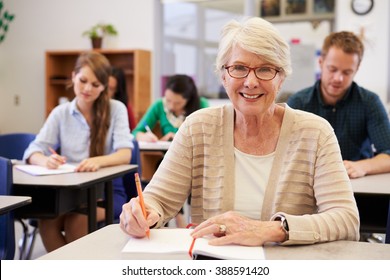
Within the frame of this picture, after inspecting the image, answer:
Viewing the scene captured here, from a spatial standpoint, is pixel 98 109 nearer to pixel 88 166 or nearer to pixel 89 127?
pixel 89 127

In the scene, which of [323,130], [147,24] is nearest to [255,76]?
[323,130]

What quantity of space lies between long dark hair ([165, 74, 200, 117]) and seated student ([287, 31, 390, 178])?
4.75ft

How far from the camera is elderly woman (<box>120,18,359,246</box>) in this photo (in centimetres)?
139

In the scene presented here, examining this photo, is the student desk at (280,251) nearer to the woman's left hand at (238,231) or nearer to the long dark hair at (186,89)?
the woman's left hand at (238,231)

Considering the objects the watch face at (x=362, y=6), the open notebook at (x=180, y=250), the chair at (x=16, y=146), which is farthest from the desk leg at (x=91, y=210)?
the watch face at (x=362, y=6)

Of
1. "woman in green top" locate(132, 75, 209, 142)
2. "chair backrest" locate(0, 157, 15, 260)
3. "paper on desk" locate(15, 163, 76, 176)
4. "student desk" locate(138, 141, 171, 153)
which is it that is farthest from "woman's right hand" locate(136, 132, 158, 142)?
"chair backrest" locate(0, 157, 15, 260)

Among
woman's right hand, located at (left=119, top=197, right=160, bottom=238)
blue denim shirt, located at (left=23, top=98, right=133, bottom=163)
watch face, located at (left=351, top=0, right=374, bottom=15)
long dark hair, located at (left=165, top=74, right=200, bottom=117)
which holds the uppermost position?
watch face, located at (left=351, top=0, right=374, bottom=15)

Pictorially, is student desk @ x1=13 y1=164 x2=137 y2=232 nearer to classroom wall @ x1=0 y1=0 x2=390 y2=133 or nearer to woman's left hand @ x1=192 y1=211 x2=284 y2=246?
woman's left hand @ x1=192 y1=211 x2=284 y2=246

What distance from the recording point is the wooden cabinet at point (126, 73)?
19.4ft

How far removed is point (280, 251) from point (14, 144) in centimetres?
241
